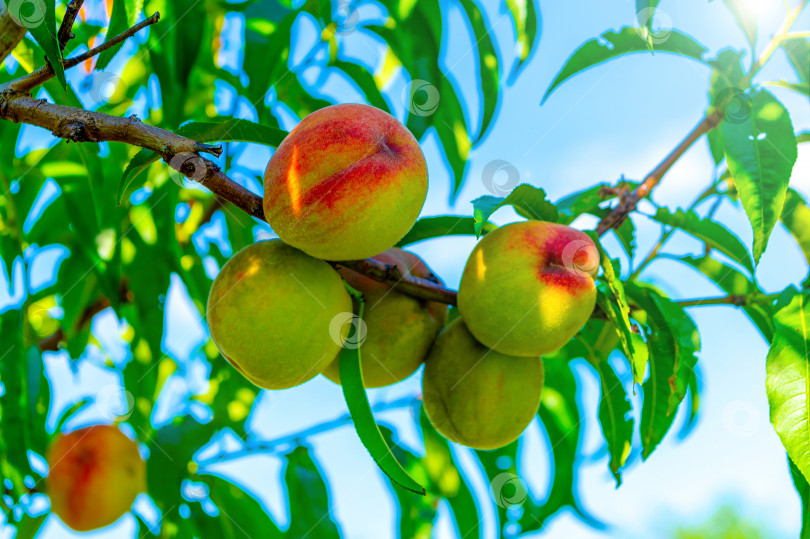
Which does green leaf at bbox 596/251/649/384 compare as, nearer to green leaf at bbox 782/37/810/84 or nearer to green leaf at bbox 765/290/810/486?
green leaf at bbox 765/290/810/486

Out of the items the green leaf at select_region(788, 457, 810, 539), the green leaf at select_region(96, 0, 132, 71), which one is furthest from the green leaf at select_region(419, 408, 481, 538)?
the green leaf at select_region(96, 0, 132, 71)

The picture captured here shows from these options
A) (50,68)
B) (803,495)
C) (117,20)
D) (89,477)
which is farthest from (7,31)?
(89,477)

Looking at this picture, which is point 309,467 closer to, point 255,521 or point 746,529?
point 255,521

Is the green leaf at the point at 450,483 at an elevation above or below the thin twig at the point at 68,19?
below

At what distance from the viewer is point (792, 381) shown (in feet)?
2.83

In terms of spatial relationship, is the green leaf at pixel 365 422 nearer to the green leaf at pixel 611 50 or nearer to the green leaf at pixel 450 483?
the green leaf at pixel 611 50

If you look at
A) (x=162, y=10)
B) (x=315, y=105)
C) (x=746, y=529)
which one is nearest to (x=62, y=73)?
(x=162, y=10)

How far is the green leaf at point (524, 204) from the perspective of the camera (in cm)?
85

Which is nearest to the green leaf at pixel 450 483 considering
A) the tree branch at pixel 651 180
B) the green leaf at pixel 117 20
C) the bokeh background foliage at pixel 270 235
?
the bokeh background foliage at pixel 270 235

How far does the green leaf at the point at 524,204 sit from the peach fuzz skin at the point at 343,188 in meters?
0.10

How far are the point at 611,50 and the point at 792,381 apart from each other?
2.09ft

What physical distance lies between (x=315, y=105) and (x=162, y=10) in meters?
0.43

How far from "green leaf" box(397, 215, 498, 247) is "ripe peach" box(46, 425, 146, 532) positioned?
1.06m

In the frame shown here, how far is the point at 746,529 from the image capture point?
14.1m
